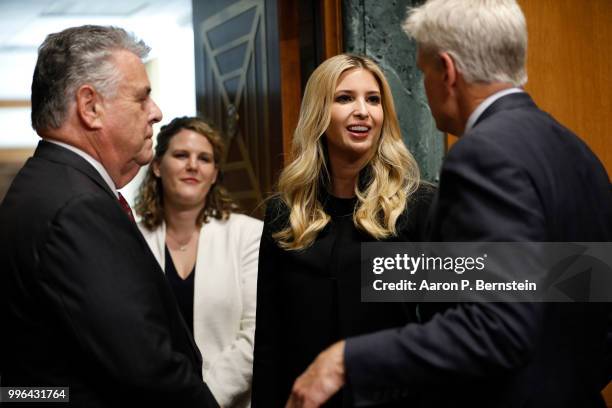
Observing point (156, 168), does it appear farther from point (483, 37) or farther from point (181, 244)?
point (483, 37)

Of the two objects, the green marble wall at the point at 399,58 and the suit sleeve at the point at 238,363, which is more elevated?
the green marble wall at the point at 399,58

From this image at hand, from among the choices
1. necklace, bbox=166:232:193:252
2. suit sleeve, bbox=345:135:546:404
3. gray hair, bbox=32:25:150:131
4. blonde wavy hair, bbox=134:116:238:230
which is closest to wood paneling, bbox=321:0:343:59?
blonde wavy hair, bbox=134:116:238:230

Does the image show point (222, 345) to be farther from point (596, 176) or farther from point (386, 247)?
point (596, 176)

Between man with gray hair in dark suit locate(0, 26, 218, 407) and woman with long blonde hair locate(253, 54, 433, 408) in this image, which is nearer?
man with gray hair in dark suit locate(0, 26, 218, 407)

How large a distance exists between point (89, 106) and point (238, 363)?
4.66 ft

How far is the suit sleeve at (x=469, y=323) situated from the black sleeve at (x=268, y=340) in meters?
0.98

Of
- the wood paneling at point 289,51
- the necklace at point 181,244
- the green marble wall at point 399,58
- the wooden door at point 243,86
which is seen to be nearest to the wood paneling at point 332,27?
the green marble wall at point 399,58

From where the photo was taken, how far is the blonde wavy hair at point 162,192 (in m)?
3.28

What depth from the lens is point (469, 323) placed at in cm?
133

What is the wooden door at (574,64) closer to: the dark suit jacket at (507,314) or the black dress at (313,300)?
the black dress at (313,300)

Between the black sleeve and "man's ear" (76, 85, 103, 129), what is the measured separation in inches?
31.2

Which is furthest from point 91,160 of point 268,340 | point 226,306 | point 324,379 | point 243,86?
point 243,86

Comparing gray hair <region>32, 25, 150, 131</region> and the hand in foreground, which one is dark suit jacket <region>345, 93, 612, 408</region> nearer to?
the hand in foreground

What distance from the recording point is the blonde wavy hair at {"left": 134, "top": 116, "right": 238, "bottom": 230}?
3.28 metres
